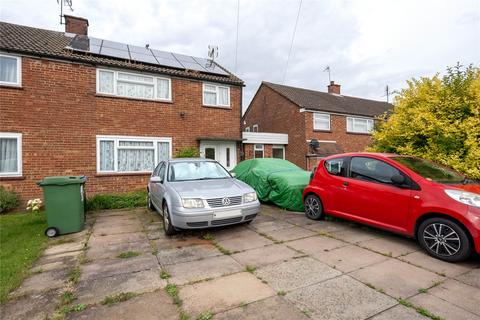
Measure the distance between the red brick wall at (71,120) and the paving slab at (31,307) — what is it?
6.52 meters

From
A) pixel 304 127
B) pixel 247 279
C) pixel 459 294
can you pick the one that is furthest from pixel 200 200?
pixel 304 127

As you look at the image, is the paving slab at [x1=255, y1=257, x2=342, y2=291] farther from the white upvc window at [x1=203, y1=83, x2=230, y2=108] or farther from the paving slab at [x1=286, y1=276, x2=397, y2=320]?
the white upvc window at [x1=203, y1=83, x2=230, y2=108]

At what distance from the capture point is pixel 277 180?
24.2 feet

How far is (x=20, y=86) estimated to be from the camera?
791 centimetres

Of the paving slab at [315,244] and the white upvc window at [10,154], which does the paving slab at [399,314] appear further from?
the white upvc window at [10,154]

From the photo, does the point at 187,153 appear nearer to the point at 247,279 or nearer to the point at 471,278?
the point at 247,279

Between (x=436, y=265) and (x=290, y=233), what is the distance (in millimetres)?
2315

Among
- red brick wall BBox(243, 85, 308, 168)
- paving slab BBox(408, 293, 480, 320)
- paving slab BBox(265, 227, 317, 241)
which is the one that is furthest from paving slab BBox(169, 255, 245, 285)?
red brick wall BBox(243, 85, 308, 168)

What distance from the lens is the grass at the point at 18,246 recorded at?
3.21m

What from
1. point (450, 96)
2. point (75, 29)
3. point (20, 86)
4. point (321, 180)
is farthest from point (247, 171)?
point (75, 29)

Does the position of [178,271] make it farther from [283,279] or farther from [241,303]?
[283,279]

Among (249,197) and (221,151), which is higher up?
(221,151)

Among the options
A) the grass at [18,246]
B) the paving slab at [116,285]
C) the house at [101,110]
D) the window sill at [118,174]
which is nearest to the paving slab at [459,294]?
the paving slab at [116,285]

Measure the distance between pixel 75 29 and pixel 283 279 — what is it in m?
14.3
